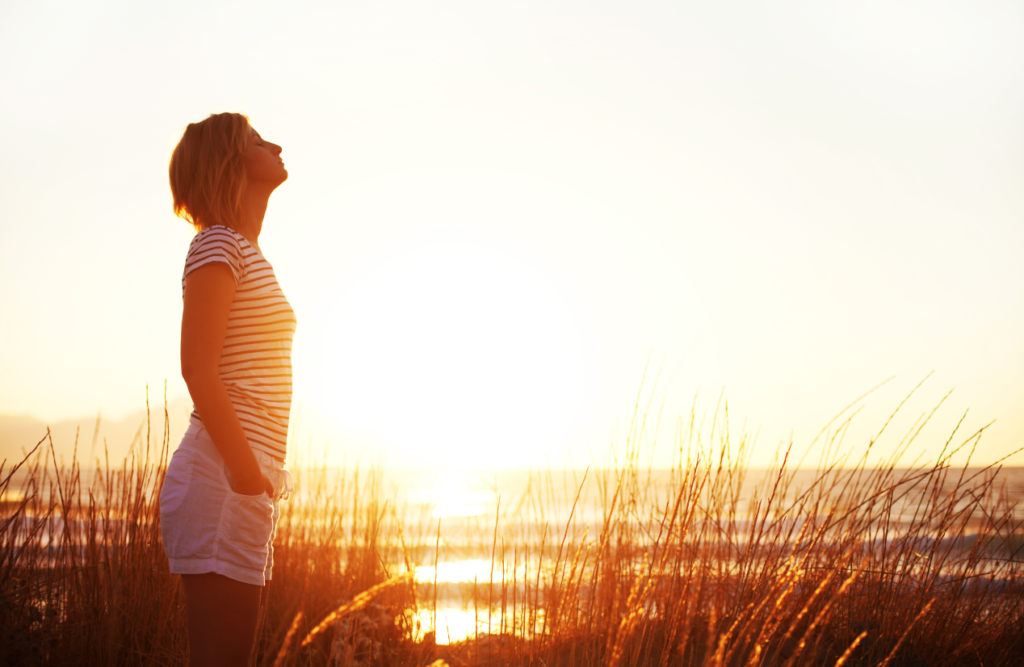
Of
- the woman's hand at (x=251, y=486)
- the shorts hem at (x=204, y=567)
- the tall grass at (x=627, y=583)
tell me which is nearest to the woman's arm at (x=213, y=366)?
the woman's hand at (x=251, y=486)

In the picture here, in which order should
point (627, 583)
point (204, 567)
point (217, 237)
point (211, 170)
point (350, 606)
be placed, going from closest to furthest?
point (350, 606)
point (204, 567)
point (217, 237)
point (211, 170)
point (627, 583)

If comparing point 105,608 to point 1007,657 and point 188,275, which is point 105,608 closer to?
point 188,275

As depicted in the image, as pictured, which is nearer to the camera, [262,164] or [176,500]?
[176,500]

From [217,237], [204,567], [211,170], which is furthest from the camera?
[211,170]

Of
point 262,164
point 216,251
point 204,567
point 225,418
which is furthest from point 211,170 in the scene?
point 204,567

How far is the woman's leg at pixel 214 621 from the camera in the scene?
1.00 m

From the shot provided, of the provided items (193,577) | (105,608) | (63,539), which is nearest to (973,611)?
(193,577)

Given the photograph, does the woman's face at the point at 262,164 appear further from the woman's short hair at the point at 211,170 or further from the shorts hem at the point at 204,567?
the shorts hem at the point at 204,567

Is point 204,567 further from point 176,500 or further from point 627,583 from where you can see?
point 627,583

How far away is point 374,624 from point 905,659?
6.38ft

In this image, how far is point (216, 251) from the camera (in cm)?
107

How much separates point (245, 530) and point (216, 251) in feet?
1.63

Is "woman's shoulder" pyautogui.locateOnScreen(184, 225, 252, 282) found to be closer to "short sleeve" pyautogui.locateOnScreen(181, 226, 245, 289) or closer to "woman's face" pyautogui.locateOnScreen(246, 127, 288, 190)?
"short sleeve" pyautogui.locateOnScreen(181, 226, 245, 289)

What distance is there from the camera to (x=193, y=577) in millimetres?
1007
